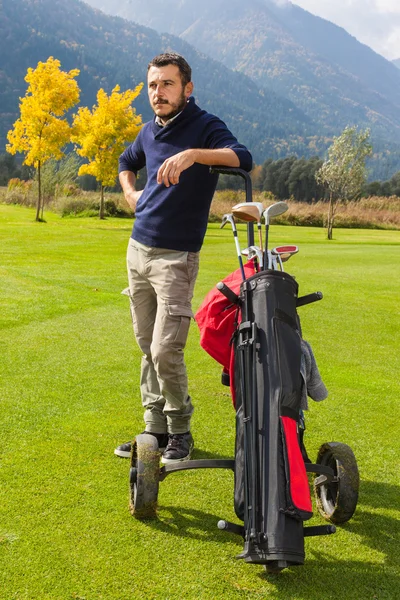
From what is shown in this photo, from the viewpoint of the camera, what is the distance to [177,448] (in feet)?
11.0

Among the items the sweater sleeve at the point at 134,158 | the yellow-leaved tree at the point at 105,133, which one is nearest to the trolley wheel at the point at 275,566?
the sweater sleeve at the point at 134,158

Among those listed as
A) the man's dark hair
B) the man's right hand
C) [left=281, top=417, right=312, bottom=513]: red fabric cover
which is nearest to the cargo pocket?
the man's right hand

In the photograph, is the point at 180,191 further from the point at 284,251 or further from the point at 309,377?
the point at 309,377

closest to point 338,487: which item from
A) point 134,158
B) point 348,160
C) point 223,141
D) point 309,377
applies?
point 309,377

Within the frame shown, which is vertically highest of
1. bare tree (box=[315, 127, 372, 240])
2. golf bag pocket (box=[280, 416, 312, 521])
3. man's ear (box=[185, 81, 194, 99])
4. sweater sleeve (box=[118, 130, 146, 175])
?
bare tree (box=[315, 127, 372, 240])

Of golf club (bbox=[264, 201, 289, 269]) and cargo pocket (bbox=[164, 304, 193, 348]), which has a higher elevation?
golf club (bbox=[264, 201, 289, 269])

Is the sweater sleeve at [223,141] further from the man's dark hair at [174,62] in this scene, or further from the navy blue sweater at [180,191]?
the man's dark hair at [174,62]

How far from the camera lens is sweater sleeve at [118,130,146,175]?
141 inches

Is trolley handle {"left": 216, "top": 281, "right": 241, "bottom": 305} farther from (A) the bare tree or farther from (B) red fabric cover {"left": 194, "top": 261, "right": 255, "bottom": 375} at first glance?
(A) the bare tree

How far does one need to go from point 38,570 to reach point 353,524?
1.35m

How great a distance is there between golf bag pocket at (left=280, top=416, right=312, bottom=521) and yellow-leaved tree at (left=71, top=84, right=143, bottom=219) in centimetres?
3084

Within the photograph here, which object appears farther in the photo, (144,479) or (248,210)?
(144,479)

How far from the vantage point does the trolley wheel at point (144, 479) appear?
8.80ft

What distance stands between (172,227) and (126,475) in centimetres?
123
